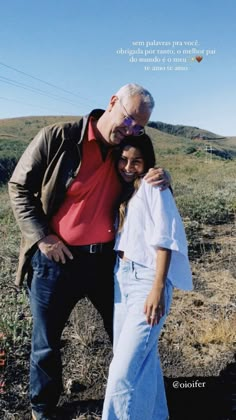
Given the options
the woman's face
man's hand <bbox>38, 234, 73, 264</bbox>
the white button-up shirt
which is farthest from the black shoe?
the woman's face

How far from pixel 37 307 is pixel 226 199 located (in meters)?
7.19

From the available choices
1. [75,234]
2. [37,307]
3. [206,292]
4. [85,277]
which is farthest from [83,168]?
[206,292]

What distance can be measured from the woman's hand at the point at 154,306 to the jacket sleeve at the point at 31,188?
667 mm

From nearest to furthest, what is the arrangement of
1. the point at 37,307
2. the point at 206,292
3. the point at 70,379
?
1. the point at 37,307
2. the point at 70,379
3. the point at 206,292

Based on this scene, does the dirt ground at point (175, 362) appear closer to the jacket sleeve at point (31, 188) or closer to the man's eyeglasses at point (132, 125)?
the jacket sleeve at point (31, 188)

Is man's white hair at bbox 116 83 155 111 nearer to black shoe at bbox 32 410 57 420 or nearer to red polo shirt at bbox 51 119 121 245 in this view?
red polo shirt at bbox 51 119 121 245

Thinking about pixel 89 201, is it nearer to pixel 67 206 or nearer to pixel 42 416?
pixel 67 206

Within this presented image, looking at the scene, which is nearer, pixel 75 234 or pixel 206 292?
pixel 75 234

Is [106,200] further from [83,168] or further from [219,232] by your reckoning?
[219,232]

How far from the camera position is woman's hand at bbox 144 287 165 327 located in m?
2.05

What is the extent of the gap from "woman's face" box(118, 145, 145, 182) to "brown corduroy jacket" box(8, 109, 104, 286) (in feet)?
0.77

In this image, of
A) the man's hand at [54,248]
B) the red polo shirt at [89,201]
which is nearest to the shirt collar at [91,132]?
the red polo shirt at [89,201]

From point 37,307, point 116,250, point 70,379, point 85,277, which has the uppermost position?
point 116,250

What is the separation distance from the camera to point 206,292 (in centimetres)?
443
